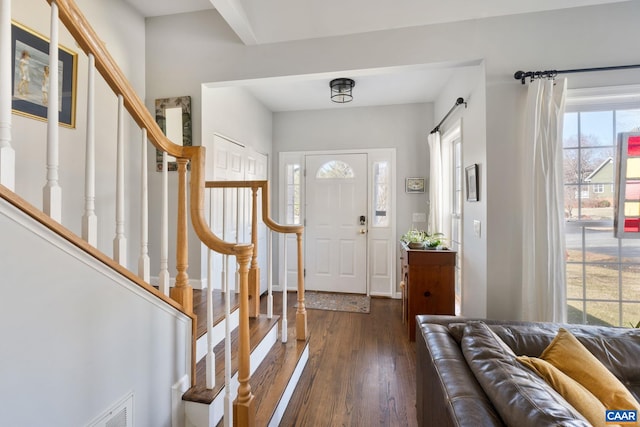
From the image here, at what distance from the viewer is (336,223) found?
4.05m

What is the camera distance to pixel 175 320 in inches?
55.4

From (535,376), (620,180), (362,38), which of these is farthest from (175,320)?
(620,180)

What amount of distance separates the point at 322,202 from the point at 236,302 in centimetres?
221

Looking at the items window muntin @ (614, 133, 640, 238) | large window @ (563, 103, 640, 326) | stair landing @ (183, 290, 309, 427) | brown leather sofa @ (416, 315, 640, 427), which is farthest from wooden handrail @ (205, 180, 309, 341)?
window muntin @ (614, 133, 640, 238)

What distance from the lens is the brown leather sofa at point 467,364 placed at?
0.85m

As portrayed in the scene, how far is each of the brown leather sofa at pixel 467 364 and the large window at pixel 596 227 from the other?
0.70 meters

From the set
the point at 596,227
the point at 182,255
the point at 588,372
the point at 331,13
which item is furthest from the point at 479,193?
the point at 182,255

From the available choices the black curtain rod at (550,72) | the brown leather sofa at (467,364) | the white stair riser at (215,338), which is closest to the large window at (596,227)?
the black curtain rod at (550,72)

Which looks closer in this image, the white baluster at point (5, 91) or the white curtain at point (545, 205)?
the white baluster at point (5, 91)

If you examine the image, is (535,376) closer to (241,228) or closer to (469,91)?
(469,91)

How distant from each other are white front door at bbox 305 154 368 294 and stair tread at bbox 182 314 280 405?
1848mm

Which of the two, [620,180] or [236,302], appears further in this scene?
[236,302]

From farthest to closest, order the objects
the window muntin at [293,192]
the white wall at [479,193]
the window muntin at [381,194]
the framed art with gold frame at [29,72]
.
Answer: the window muntin at [293,192] < the window muntin at [381,194] < the white wall at [479,193] < the framed art with gold frame at [29,72]

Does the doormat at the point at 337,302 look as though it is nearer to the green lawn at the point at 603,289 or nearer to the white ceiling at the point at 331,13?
the green lawn at the point at 603,289
